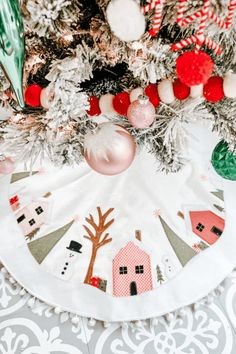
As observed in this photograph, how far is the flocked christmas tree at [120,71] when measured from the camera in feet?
1.89

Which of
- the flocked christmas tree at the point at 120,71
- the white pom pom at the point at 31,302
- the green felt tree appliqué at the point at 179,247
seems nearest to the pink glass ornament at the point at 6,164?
the flocked christmas tree at the point at 120,71

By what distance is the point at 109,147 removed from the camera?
729 millimetres

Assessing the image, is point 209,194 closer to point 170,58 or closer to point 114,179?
point 114,179

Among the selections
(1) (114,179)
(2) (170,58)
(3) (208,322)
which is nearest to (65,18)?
(2) (170,58)

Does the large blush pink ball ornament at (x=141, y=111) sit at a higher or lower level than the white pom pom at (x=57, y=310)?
higher

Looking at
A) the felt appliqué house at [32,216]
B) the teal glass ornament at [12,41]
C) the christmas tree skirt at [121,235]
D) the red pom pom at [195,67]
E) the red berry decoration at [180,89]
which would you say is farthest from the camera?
the felt appliqué house at [32,216]

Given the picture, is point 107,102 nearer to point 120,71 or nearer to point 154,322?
point 120,71

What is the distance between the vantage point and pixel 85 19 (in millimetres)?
676

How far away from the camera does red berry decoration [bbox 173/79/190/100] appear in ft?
2.35

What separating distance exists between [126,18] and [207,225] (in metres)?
0.64

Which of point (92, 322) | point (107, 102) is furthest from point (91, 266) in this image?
point (107, 102)

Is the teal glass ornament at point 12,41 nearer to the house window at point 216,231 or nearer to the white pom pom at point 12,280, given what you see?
the white pom pom at point 12,280

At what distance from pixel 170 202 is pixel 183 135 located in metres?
0.31

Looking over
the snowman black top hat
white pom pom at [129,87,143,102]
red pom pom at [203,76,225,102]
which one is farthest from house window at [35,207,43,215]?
red pom pom at [203,76,225,102]
